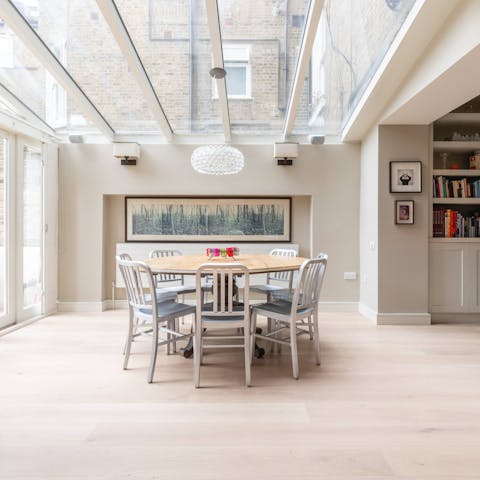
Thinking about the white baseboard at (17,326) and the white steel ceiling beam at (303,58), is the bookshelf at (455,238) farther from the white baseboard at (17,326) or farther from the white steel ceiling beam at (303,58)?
the white baseboard at (17,326)

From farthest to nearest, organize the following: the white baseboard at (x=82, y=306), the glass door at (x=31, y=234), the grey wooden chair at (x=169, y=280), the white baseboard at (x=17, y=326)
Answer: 1. the white baseboard at (x=82, y=306)
2. the glass door at (x=31, y=234)
3. the white baseboard at (x=17, y=326)
4. the grey wooden chair at (x=169, y=280)

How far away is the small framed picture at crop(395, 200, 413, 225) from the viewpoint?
4023mm

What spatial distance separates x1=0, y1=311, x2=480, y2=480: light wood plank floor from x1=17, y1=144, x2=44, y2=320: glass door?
1.03 m

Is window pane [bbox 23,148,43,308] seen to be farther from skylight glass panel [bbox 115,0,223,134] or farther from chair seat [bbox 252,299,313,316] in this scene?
chair seat [bbox 252,299,313,316]

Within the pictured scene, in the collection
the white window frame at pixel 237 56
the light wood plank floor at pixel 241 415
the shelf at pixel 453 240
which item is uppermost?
the white window frame at pixel 237 56

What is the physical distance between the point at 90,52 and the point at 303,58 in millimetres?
1954

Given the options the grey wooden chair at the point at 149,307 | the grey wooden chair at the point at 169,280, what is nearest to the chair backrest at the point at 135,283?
the grey wooden chair at the point at 149,307

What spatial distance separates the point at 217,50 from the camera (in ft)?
9.36

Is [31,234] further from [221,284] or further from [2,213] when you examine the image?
[221,284]

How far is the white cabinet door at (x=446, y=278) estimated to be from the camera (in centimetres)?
408

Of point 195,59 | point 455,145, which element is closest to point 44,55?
point 195,59

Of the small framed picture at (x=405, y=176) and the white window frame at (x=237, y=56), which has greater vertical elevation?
the white window frame at (x=237, y=56)

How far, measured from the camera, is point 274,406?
6.89 feet

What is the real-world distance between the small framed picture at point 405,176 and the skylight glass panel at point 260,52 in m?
1.47
